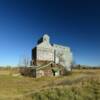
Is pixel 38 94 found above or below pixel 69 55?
below

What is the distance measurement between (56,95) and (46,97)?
0.99m

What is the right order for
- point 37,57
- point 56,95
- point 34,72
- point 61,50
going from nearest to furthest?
point 56,95
point 34,72
point 37,57
point 61,50

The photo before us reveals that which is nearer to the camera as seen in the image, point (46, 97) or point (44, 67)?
point (46, 97)

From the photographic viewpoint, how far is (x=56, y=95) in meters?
18.5

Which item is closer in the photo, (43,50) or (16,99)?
(16,99)

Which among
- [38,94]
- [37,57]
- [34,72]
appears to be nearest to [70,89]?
[38,94]

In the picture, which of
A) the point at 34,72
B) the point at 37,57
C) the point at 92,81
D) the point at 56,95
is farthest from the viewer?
the point at 37,57

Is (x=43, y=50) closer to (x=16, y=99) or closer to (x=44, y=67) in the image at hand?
(x=44, y=67)

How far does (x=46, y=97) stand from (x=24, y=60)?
64.9m

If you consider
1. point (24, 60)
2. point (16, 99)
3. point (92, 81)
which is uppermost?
point (24, 60)

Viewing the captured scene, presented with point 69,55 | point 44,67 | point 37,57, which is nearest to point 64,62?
point 69,55

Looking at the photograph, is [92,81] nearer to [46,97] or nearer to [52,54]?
[46,97]

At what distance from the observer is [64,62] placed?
81.2m

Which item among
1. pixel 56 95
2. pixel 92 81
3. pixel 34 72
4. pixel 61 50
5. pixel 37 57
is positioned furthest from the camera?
pixel 61 50
